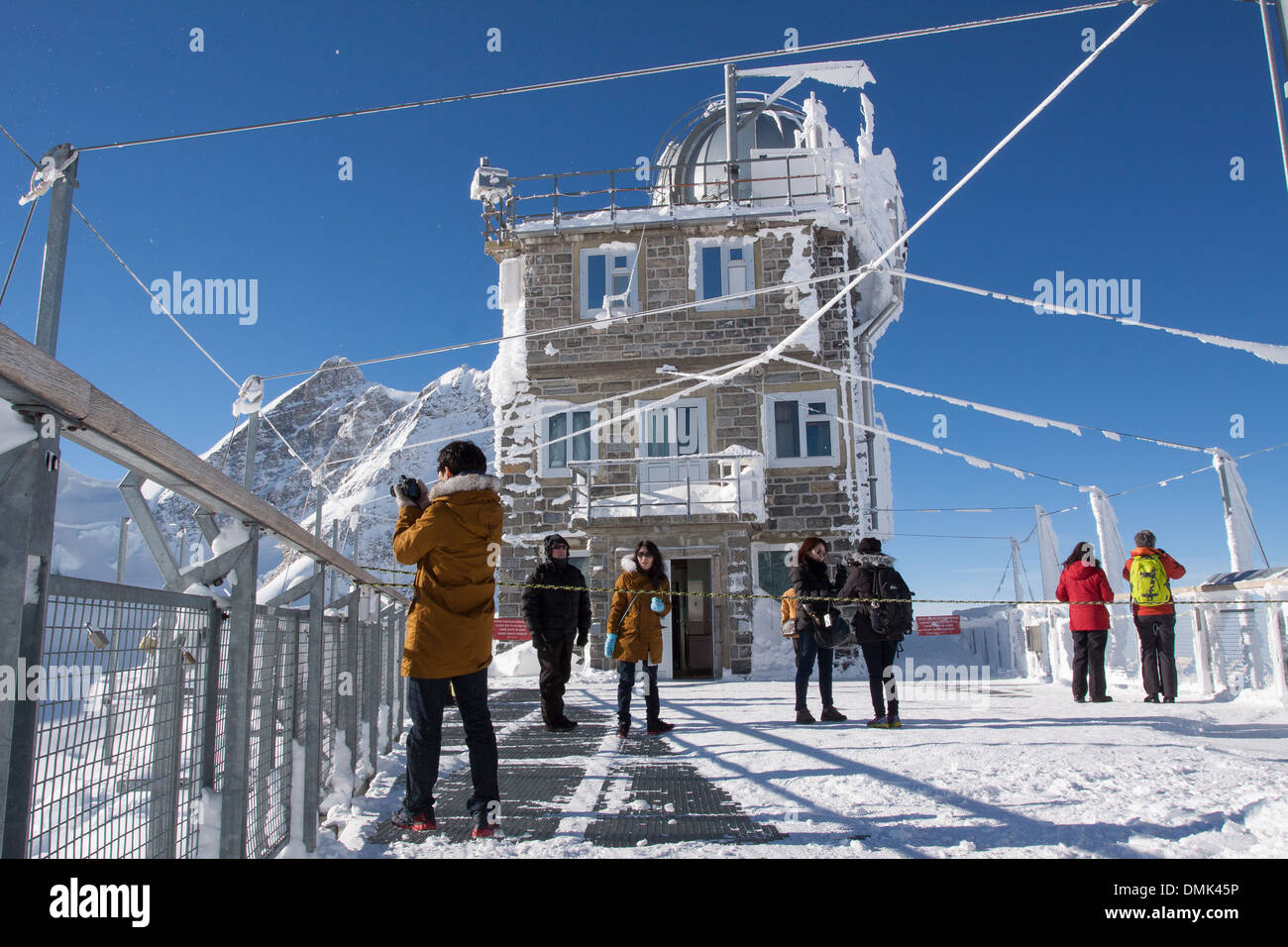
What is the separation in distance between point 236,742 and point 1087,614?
27.5 ft

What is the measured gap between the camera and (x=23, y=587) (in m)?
1.55

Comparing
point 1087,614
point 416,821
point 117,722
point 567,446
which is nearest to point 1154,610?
point 1087,614

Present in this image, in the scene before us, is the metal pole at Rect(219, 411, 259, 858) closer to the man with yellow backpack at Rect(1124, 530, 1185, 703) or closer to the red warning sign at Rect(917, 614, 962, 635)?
the man with yellow backpack at Rect(1124, 530, 1185, 703)

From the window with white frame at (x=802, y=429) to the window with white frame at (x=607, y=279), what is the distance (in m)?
3.88

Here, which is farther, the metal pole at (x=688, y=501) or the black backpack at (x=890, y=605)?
the metal pole at (x=688, y=501)

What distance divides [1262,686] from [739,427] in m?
10.6

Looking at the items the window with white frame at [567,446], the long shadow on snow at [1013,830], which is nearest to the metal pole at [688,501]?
the window with white frame at [567,446]

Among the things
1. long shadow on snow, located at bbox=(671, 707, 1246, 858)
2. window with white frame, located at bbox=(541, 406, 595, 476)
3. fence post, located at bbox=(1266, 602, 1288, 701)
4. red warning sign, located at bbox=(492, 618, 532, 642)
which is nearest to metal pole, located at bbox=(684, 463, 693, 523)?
window with white frame, located at bbox=(541, 406, 595, 476)

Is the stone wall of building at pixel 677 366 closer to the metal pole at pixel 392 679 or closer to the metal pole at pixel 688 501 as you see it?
the metal pole at pixel 688 501

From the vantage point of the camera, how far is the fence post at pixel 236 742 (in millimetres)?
2643

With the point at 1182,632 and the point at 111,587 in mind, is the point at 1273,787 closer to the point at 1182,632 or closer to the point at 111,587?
the point at 111,587
